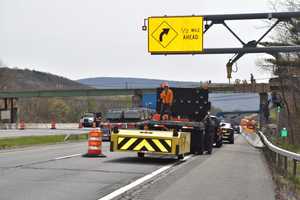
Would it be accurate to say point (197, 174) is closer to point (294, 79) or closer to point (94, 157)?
point (94, 157)

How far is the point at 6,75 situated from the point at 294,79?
108312mm

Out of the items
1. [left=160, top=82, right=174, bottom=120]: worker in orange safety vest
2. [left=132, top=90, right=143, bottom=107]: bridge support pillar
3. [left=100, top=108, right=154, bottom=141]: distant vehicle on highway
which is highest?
[left=132, top=90, right=143, bottom=107]: bridge support pillar

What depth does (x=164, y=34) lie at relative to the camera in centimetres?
3062

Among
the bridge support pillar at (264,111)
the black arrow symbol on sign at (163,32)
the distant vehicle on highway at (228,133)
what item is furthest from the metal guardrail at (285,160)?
the bridge support pillar at (264,111)

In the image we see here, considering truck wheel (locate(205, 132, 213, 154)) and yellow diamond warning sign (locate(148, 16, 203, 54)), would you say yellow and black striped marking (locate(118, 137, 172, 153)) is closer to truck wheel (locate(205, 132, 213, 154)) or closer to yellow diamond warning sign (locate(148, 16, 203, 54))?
truck wheel (locate(205, 132, 213, 154))

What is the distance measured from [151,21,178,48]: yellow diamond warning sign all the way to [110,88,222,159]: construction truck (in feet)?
15.7

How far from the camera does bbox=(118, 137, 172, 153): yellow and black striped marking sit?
770 inches

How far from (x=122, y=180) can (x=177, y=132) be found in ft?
20.0

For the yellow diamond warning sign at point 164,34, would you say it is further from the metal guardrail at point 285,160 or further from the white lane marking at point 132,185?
the white lane marking at point 132,185

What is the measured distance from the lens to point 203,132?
25.0 meters

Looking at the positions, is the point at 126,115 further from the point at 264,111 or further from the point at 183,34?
the point at 264,111

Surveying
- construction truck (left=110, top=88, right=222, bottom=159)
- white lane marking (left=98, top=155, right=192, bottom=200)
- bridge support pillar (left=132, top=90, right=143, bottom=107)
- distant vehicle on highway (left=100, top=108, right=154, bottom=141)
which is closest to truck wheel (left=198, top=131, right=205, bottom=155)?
construction truck (left=110, top=88, right=222, bottom=159)

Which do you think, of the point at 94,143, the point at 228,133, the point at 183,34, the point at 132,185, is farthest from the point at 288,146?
the point at 132,185

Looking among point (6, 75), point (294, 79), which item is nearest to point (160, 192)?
point (294, 79)
